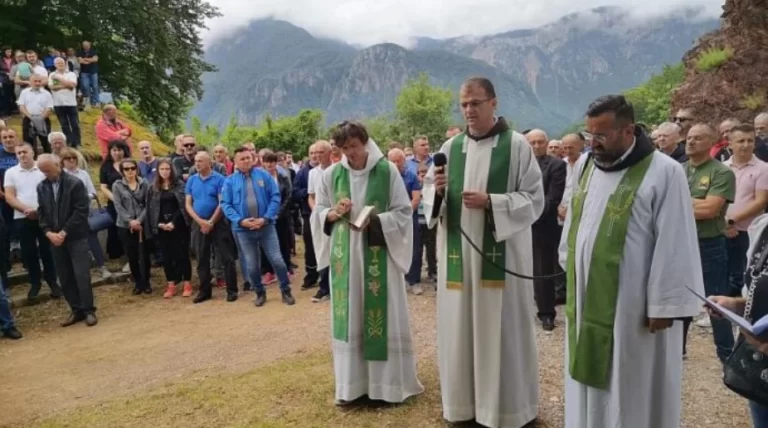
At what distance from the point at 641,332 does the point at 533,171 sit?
4.71 feet

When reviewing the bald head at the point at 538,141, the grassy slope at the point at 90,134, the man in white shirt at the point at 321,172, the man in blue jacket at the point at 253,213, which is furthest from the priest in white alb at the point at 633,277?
the grassy slope at the point at 90,134

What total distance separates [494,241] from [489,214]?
0.20m

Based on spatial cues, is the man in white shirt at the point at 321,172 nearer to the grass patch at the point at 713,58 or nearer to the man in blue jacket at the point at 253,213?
the man in blue jacket at the point at 253,213

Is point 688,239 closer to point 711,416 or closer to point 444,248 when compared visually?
point 444,248

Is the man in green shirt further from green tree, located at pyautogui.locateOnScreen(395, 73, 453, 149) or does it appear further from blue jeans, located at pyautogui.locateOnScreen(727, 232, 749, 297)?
green tree, located at pyautogui.locateOnScreen(395, 73, 453, 149)

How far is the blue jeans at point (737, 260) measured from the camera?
5457 mm

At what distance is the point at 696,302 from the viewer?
2.81 meters

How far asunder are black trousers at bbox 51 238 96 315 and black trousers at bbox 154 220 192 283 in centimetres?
128

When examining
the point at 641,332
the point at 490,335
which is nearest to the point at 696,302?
the point at 641,332

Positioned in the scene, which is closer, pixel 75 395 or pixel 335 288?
pixel 335 288

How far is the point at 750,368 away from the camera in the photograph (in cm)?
231

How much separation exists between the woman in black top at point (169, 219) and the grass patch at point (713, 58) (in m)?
11.3

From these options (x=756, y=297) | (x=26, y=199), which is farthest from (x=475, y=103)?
(x=26, y=199)

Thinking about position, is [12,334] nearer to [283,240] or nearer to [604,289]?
[283,240]
